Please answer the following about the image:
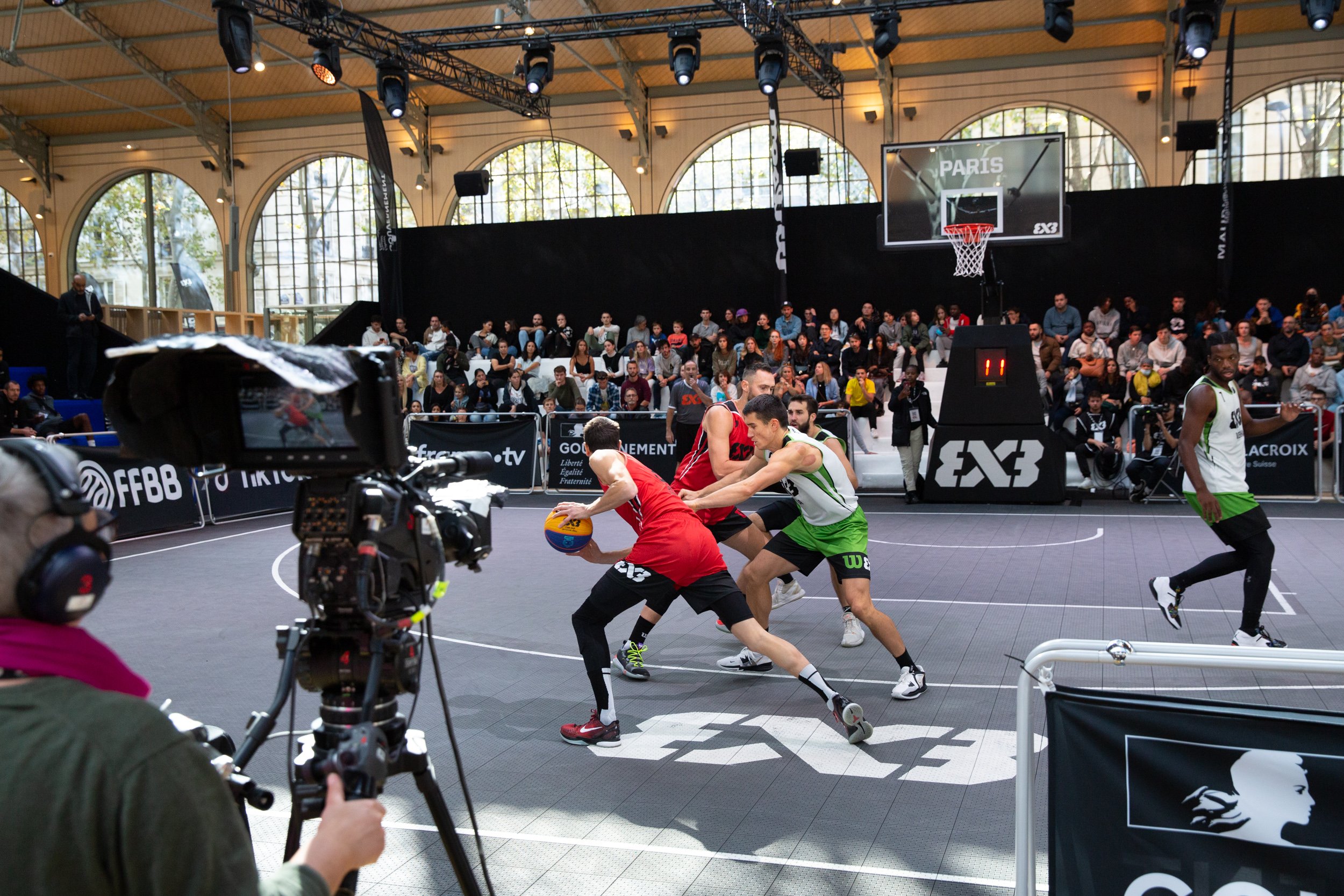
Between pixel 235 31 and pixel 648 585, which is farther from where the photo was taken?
pixel 235 31

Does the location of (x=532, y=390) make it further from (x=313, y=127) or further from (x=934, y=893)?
(x=934, y=893)

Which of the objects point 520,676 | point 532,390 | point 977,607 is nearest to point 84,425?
point 532,390

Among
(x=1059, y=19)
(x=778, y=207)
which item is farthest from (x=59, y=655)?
(x=778, y=207)

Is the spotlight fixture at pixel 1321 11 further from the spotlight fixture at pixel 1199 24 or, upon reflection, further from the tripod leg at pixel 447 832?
the tripod leg at pixel 447 832

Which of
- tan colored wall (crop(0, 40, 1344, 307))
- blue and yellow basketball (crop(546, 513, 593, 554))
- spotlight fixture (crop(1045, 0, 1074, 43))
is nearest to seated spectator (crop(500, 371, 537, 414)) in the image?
tan colored wall (crop(0, 40, 1344, 307))

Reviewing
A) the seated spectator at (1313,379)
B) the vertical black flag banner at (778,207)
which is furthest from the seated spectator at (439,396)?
the seated spectator at (1313,379)

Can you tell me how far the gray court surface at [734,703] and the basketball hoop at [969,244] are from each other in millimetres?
7382

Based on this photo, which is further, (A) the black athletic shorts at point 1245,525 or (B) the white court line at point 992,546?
(B) the white court line at point 992,546

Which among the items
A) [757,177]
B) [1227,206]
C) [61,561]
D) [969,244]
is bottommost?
[61,561]

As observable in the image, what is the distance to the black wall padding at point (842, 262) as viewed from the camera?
2200 centimetres

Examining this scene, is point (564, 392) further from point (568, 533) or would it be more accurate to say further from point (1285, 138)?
point (1285, 138)

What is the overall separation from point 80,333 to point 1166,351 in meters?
19.6

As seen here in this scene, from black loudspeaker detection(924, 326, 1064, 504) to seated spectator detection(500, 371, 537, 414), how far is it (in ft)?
24.9

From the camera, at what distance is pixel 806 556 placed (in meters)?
6.81
